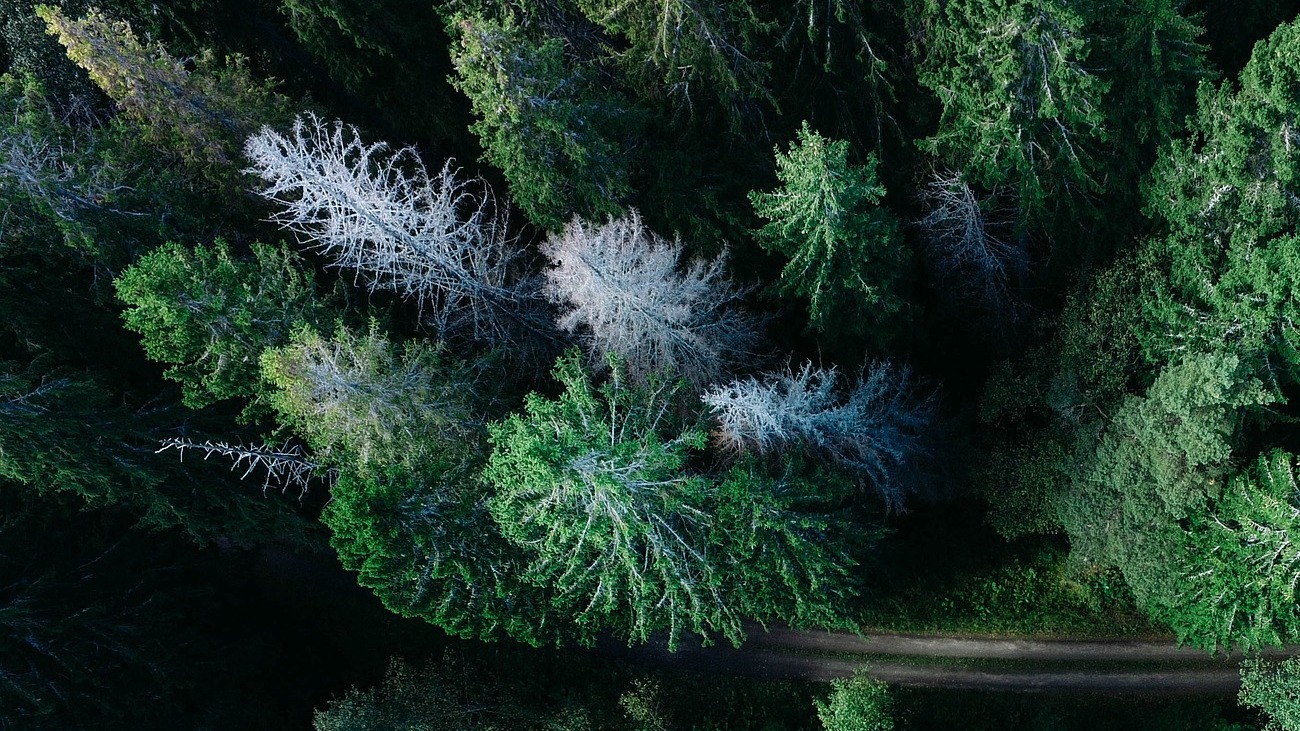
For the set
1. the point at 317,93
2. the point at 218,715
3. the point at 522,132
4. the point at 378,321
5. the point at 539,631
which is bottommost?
the point at 218,715

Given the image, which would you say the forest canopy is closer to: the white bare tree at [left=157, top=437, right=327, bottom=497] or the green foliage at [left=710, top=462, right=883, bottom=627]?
the green foliage at [left=710, top=462, right=883, bottom=627]

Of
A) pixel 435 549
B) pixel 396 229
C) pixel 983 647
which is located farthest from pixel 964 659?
pixel 396 229

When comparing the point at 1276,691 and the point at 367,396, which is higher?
the point at 1276,691

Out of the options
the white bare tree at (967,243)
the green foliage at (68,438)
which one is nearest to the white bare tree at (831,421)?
the white bare tree at (967,243)

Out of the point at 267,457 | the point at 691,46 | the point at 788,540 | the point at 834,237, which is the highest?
the point at 691,46

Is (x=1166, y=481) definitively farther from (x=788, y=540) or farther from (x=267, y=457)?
(x=267, y=457)

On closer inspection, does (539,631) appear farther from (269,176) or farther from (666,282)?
(269,176)

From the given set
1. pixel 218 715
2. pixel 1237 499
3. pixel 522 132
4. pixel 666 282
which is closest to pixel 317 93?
pixel 522 132
